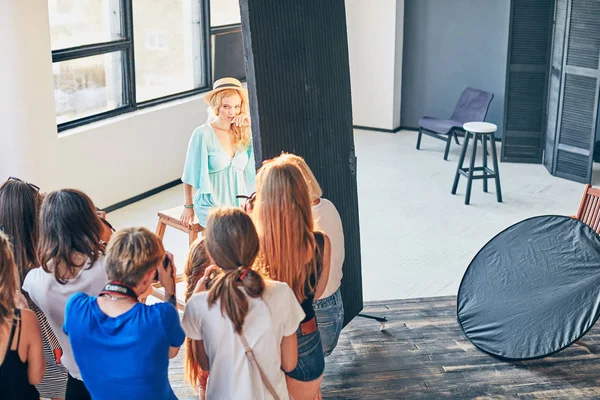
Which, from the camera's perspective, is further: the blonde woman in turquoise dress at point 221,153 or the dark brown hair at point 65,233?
the blonde woman in turquoise dress at point 221,153

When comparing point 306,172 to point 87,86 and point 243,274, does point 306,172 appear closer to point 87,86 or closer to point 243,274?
point 243,274

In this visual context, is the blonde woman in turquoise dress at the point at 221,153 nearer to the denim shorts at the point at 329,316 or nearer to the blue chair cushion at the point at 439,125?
the denim shorts at the point at 329,316

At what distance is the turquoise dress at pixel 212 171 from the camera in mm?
4246

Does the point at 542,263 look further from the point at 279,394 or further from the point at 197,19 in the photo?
the point at 197,19

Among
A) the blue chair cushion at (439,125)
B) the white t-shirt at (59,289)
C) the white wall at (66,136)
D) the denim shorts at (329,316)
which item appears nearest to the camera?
the white t-shirt at (59,289)

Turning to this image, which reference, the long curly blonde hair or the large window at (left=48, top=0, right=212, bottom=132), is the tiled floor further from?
the long curly blonde hair

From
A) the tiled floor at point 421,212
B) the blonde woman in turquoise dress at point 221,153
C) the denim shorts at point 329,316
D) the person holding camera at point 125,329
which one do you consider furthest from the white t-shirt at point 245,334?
the tiled floor at point 421,212

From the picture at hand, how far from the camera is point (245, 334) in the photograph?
2.54 m

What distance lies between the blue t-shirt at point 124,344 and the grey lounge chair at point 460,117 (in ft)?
21.8

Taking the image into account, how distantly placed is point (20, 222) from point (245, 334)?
3.32 ft

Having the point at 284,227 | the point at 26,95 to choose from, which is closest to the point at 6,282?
the point at 284,227

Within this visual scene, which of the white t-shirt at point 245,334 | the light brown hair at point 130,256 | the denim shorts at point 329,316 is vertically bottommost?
the denim shorts at point 329,316

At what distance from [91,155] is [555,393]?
426 cm

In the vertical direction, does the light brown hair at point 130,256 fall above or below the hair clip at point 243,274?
above
